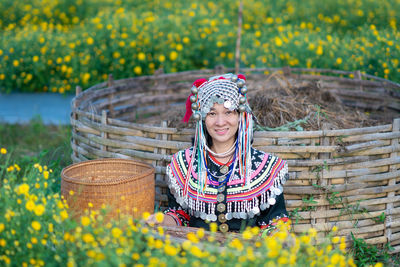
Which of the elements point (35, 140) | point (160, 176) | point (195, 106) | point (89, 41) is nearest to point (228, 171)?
point (195, 106)

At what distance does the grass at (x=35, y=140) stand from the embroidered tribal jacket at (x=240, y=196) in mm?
1930

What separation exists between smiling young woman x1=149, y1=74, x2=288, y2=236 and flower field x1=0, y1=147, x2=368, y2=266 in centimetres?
50

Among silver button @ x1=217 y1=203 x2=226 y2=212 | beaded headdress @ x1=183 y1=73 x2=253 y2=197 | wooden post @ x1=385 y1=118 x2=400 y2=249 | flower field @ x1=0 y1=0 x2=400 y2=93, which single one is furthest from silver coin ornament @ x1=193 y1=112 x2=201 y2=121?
flower field @ x1=0 y1=0 x2=400 y2=93

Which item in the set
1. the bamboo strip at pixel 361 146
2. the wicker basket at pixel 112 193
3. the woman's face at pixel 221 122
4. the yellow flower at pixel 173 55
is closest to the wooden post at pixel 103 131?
the wicker basket at pixel 112 193

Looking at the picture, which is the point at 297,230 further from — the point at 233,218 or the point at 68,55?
the point at 68,55

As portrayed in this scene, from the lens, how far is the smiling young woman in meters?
2.66

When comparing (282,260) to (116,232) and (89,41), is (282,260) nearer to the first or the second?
(116,232)

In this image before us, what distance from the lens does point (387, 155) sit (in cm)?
305

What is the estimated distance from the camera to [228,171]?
2.74m

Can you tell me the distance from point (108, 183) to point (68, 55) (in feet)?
13.5

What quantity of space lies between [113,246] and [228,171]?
0.97 m

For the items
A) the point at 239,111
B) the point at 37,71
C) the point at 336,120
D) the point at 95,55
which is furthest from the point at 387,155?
the point at 37,71

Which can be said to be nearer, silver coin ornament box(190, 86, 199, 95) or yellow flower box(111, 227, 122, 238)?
yellow flower box(111, 227, 122, 238)

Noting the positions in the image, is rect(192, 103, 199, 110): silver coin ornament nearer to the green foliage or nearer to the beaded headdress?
the beaded headdress
